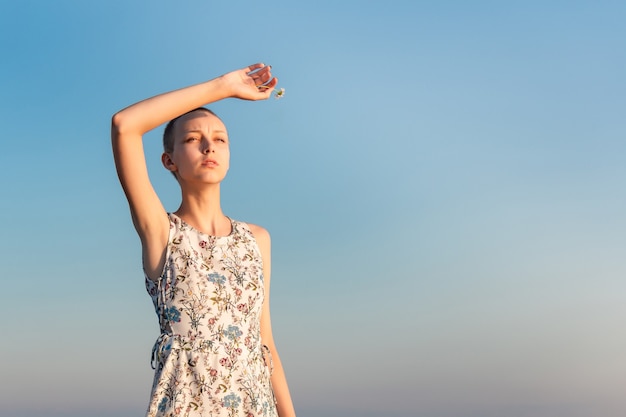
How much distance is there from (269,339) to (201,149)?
1.10 m

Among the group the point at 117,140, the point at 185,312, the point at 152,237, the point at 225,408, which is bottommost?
the point at 225,408

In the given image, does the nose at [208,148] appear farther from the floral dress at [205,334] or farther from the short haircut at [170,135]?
the floral dress at [205,334]

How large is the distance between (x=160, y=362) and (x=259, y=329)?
0.57 m

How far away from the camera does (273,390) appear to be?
4668 millimetres

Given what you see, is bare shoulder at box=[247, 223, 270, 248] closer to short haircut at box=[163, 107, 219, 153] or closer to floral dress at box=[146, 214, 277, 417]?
floral dress at box=[146, 214, 277, 417]

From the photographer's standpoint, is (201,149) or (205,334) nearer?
(205,334)

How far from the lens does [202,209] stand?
4523mm

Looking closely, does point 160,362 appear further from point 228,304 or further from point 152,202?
point 152,202

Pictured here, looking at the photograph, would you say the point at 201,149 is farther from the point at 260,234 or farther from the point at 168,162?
the point at 260,234

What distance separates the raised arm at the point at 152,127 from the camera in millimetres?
4090

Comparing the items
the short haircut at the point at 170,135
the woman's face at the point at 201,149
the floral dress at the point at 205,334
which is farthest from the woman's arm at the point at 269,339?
the short haircut at the point at 170,135

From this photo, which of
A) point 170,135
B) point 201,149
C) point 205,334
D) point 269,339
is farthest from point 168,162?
point 269,339

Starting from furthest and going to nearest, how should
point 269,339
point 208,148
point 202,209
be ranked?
point 269,339
point 202,209
point 208,148

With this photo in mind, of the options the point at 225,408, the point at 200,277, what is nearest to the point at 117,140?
the point at 200,277
